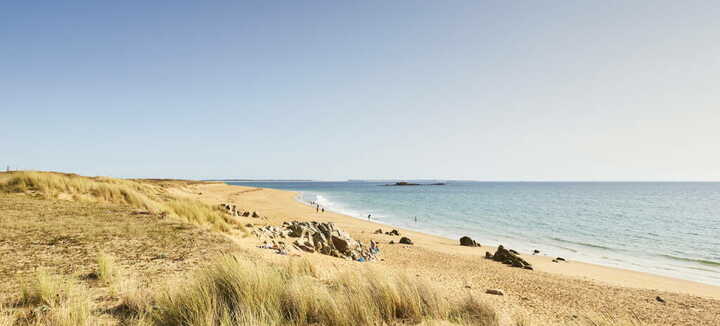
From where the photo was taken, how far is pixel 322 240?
15523mm

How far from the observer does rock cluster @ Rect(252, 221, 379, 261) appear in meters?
14.3

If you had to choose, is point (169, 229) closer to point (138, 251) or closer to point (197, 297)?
point (138, 251)

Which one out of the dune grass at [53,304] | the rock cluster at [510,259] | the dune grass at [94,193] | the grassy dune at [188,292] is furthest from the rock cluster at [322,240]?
the dune grass at [53,304]

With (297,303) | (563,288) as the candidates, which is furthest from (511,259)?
(297,303)

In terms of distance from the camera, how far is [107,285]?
500 centimetres

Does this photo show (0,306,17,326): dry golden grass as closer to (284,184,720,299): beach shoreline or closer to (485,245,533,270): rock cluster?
(485,245,533,270): rock cluster

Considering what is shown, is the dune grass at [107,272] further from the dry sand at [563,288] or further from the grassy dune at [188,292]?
the dry sand at [563,288]

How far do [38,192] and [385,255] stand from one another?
16037mm

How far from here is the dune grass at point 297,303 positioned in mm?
4000

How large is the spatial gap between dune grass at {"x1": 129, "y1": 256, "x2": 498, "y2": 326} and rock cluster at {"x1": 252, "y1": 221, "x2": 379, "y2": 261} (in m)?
8.68

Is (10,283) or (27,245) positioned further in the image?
(27,245)

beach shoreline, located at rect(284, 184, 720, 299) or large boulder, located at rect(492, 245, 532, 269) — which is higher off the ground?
Result: large boulder, located at rect(492, 245, 532, 269)

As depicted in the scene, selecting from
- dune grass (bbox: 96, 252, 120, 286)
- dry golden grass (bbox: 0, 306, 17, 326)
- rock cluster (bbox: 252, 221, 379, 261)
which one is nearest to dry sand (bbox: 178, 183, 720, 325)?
rock cluster (bbox: 252, 221, 379, 261)

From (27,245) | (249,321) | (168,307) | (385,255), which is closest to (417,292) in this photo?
(249,321)
